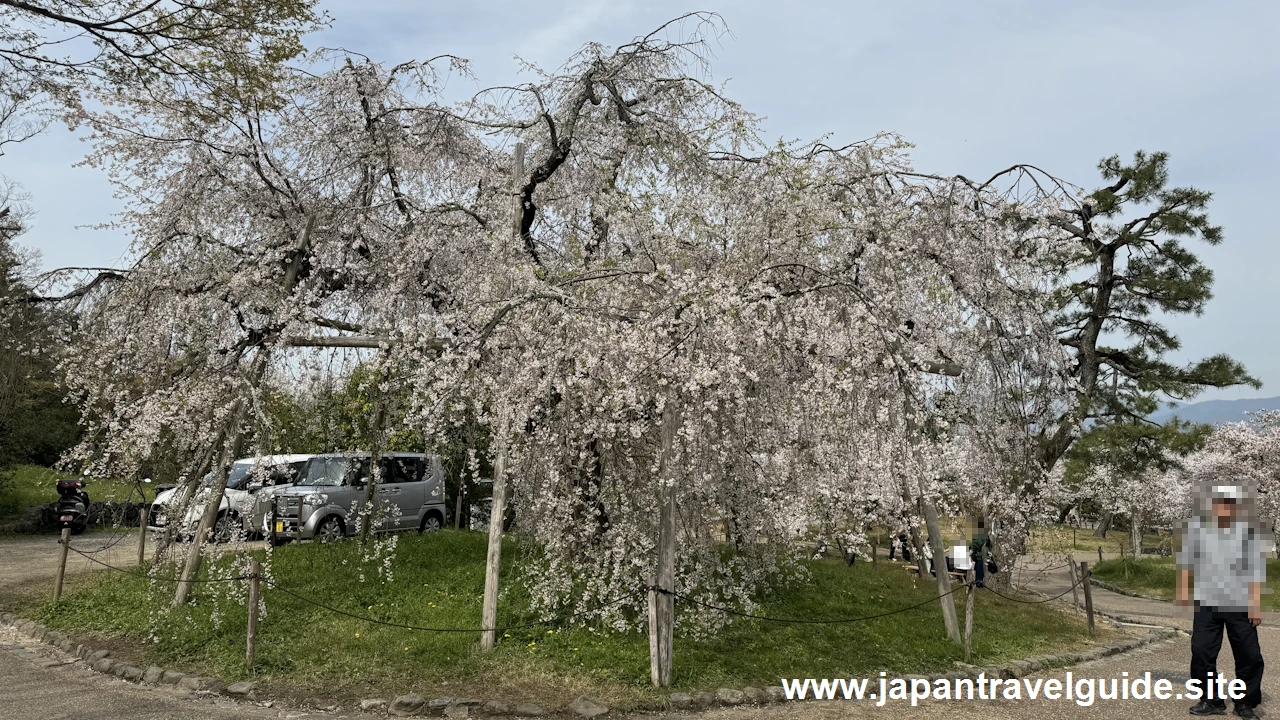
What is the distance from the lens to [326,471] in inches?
484

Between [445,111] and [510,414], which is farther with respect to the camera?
[445,111]

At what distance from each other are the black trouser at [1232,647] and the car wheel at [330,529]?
1057cm

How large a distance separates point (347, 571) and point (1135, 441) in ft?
50.4

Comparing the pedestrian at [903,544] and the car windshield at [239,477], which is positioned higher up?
the car windshield at [239,477]

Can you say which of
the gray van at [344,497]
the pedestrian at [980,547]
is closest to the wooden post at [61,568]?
the gray van at [344,497]

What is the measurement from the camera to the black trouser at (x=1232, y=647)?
5215 mm

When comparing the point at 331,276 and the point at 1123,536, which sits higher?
the point at 331,276

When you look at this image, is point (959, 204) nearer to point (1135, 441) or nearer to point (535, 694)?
point (535, 694)

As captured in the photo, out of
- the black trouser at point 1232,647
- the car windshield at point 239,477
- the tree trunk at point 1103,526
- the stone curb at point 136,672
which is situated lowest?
the tree trunk at point 1103,526

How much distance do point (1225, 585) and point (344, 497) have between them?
11564 millimetres

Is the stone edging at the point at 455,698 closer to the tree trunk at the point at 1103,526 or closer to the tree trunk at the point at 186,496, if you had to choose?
the tree trunk at the point at 186,496

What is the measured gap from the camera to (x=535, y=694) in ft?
17.9

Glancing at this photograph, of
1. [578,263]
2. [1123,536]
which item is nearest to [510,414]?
[578,263]

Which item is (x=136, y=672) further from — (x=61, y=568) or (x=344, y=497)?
(x=344, y=497)
